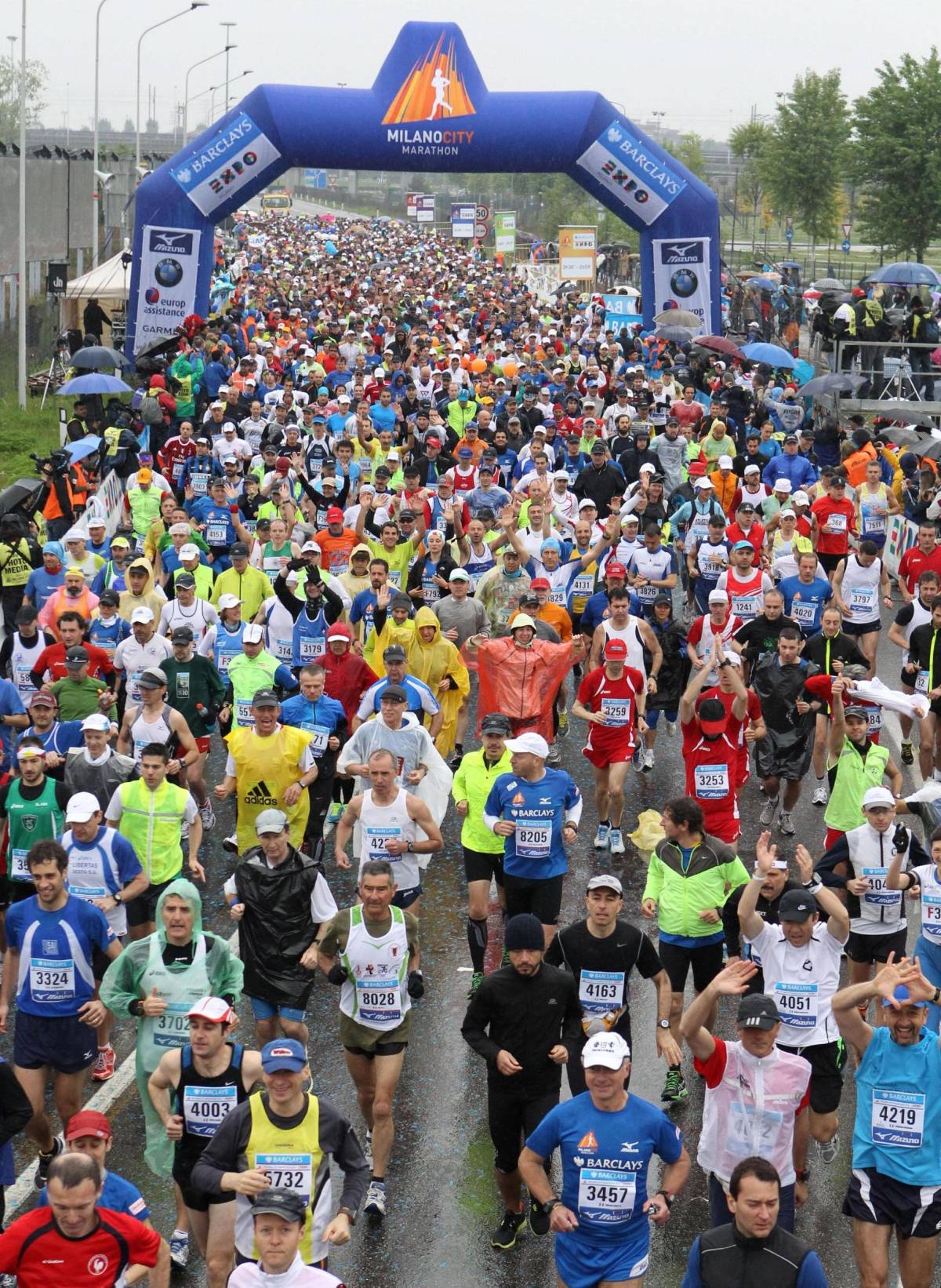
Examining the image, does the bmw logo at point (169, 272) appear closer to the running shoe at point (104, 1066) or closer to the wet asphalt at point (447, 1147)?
the wet asphalt at point (447, 1147)

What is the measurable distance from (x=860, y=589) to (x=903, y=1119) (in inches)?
335

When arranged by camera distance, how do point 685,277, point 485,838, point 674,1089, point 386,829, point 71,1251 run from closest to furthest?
point 71,1251
point 674,1089
point 386,829
point 485,838
point 685,277

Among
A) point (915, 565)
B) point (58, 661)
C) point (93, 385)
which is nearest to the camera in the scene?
point (58, 661)

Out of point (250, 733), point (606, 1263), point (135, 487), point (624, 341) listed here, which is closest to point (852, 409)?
point (624, 341)

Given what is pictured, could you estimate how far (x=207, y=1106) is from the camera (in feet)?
23.6

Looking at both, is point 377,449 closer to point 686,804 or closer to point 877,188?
point 686,804

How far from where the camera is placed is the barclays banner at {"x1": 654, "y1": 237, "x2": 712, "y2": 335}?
1104 inches

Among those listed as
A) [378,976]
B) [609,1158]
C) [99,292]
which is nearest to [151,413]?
[378,976]

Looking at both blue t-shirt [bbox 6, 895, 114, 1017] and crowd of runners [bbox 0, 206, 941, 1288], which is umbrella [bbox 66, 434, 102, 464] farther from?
blue t-shirt [bbox 6, 895, 114, 1017]

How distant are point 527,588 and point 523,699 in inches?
80.8

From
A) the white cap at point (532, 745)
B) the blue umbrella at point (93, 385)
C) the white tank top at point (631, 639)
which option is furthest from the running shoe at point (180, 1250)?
the blue umbrella at point (93, 385)

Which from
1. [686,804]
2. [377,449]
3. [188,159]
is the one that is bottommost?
[686,804]

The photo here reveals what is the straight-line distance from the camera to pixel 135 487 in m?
17.4

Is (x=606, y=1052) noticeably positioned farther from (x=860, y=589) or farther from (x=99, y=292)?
(x=99, y=292)
